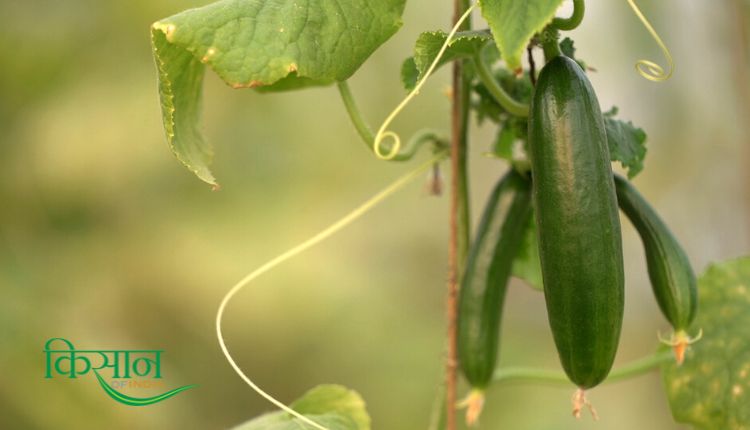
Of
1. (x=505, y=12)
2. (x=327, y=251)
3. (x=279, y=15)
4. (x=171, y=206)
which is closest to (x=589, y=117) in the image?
(x=505, y=12)

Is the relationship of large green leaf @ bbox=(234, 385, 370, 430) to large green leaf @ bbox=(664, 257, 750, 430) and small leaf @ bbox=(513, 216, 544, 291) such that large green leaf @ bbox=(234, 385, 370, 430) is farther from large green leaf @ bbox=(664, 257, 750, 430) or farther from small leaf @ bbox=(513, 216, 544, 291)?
large green leaf @ bbox=(664, 257, 750, 430)

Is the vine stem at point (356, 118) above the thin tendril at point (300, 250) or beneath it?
above

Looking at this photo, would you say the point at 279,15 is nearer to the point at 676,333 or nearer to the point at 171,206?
the point at 676,333

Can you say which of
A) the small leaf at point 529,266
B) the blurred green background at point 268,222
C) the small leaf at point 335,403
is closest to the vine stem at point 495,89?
the small leaf at point 529,266

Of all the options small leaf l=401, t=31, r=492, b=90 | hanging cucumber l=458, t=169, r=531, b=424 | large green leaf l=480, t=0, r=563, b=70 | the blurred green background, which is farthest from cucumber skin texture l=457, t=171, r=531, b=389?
the blurred green background

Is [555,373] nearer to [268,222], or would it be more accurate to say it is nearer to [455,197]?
[455,197]

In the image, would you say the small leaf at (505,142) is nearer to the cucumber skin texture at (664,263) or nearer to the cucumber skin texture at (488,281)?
the cucumber skin texture at (488,281)

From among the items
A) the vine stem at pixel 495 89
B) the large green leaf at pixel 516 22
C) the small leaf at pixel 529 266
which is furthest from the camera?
the small leaf at pixel 529 266

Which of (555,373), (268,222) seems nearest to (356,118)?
(555,373)
